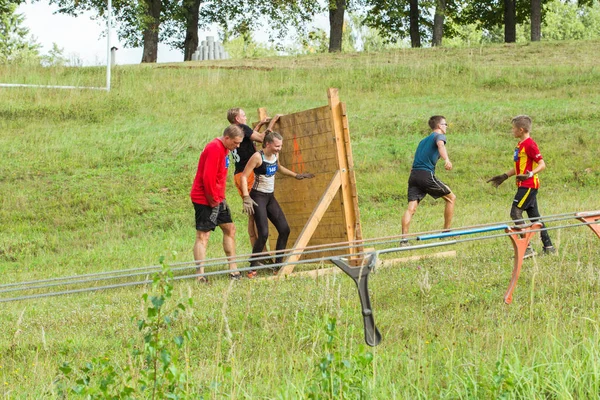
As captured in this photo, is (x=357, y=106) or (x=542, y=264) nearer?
(x=542, y=264)

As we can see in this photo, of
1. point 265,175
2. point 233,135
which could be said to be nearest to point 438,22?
point 265,175

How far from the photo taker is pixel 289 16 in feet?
138

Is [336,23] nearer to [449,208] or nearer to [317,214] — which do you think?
[449,208]

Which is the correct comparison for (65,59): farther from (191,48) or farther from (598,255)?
(598,255)

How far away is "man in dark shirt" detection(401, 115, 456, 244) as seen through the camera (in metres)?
10.9

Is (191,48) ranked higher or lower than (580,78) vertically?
higher

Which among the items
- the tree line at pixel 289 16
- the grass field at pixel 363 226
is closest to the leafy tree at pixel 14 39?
the tree line at pixel 289 16

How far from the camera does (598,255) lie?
8.79 meters

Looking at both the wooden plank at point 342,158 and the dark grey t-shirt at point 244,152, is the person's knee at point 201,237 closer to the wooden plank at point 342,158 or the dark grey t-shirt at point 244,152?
the dark grey t-shirt at point 244,152

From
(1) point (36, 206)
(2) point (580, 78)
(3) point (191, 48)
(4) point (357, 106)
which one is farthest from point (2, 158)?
(3) point (191, 48)

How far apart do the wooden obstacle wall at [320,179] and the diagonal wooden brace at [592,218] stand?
9.91 feet

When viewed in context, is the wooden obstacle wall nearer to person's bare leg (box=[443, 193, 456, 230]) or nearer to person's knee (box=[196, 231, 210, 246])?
person's knee (box=[196, 231, 210, 246])

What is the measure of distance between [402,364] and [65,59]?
2651 centimetres

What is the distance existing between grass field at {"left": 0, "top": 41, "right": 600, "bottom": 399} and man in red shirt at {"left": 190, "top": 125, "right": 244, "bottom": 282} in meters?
0.92
